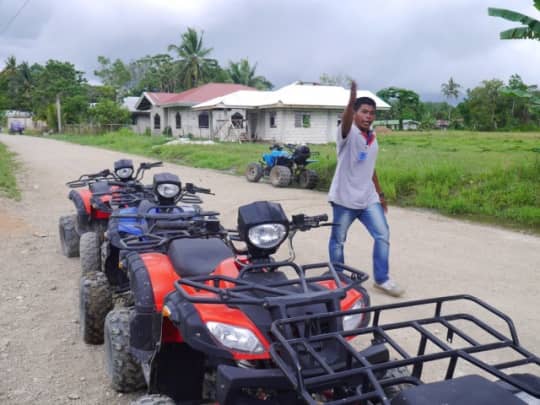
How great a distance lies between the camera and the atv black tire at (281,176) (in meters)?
13.2

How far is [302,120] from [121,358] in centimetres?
2820

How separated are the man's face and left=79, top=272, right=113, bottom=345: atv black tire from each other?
8.09 ft

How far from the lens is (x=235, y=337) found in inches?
86.5

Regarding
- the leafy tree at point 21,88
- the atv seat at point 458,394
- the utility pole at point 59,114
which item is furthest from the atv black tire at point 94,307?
the leafy tree at point 21,88

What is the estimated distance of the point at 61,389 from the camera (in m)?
3.31

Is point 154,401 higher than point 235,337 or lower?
lower

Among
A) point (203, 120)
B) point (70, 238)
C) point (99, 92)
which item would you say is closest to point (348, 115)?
point (70, 238)

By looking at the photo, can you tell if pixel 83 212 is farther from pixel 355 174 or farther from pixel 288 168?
pixel 288 168

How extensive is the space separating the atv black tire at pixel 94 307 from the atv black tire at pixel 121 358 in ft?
2.10

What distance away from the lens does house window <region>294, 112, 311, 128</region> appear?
30.5 metres

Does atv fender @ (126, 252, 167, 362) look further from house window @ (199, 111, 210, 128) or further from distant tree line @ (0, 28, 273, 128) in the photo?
distant tree line @ (0, 28, 273, 128)

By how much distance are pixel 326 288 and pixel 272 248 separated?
33 cm

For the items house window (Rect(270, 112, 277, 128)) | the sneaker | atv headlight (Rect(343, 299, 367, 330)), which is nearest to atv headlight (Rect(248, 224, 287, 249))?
atv headlight (Rect(343, 299, 367, 330))

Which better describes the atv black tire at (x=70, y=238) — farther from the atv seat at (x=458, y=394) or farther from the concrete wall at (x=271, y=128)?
the concrete wall at (x=271, y=128)
